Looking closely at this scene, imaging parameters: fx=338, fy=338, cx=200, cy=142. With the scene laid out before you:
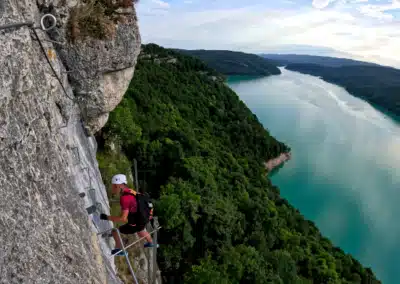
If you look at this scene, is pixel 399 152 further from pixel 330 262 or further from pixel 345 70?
pixel 345 70

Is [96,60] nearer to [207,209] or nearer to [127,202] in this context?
[127,202]

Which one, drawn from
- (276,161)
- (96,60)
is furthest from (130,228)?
(276,161)

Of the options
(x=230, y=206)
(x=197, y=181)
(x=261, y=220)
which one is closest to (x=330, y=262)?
(x=261, y=220)

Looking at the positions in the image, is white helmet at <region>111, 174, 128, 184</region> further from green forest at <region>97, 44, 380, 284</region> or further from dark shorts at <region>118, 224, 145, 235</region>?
green forest at <region>97, 44, 380, 284</region>

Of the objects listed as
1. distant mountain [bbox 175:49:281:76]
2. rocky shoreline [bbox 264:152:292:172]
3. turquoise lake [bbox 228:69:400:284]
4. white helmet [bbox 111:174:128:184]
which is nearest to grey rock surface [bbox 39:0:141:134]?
white helmet [bbox 111:174:128:184]

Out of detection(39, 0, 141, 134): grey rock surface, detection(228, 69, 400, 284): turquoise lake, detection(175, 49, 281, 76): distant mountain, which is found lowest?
detection(228, 69, 400, 284): turquoise lake

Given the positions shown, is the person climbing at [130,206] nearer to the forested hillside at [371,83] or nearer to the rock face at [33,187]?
the rock face at [33,187]
